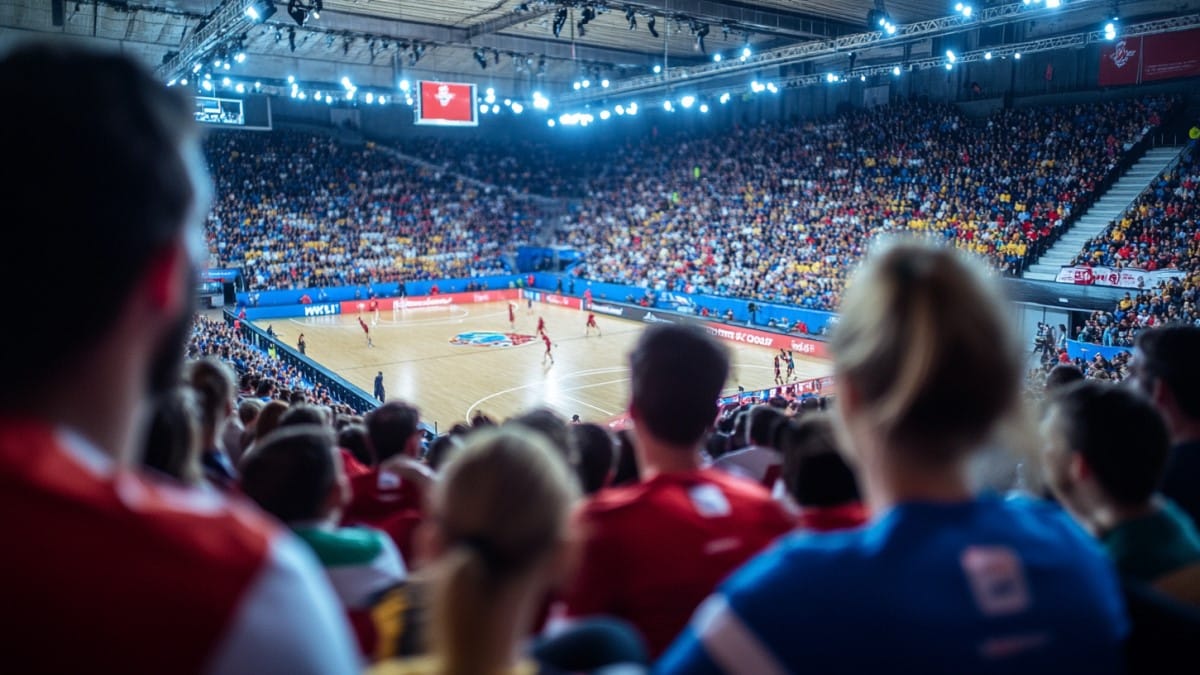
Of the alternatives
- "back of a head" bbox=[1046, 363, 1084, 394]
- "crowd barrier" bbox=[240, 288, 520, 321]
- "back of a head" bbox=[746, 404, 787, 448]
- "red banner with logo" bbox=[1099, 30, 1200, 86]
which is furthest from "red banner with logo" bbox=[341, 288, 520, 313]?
"back of a head" bbox=[1046, 363, 1084, 394]

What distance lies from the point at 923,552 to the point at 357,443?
5295mm

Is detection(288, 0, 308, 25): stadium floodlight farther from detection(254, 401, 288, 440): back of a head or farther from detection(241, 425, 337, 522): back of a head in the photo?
detection(241, 425, 337, 522): back of a head

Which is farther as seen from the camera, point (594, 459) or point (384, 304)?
point (384, 304)

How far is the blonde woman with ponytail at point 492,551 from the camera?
4.43ft

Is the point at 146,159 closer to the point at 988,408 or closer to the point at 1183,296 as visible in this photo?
the point at 988,408

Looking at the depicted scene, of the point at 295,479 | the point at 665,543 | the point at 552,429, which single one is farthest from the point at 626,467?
the point at 665,543

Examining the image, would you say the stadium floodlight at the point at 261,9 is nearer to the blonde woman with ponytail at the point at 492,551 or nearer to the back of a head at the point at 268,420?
the back of a head at the point at 268,420

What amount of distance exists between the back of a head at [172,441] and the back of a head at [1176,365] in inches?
160

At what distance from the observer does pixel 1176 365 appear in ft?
11.3

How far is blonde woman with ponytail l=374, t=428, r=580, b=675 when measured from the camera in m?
1.35

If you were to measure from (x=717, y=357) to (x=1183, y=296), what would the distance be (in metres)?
21.0

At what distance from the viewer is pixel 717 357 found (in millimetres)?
2914

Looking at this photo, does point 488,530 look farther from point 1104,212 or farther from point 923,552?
point 1104,212

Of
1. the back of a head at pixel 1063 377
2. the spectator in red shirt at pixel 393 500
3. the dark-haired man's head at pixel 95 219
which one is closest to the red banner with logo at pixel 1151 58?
the back of a head at pixel 1063 377
